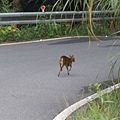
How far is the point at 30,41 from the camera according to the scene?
15211 millimetres

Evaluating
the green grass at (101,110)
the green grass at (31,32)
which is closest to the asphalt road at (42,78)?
the green grass at (101,110)

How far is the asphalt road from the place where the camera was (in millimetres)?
6316

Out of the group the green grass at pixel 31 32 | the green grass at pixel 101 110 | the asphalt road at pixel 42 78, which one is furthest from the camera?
the green grass at pixel 31 32

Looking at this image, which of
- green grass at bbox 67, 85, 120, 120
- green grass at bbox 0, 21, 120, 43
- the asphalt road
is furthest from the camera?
green grass at bbox 0, 21, 120, 43

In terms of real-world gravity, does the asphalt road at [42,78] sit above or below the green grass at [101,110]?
below

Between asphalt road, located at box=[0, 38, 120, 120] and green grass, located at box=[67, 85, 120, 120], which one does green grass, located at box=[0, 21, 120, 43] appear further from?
green grass, located at box=[67, 85, 120, 120]

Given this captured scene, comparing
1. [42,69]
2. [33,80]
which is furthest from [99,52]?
[33,80]

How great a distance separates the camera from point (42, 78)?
870 cm

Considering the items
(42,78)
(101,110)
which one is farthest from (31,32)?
(101,110)

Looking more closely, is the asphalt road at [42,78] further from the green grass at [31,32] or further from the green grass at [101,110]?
the green grass at [31,32]

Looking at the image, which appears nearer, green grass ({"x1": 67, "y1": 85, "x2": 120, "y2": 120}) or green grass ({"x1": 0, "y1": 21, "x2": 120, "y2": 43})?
green grass ({"x1": 67, "y1": 85, "x2": 120, "y2": 120})

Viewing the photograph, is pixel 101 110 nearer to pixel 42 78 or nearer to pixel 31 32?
pixel 42 78

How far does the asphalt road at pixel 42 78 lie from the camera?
20.7ft

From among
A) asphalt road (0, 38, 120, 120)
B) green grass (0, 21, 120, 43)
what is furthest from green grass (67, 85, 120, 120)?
green grass (0, 21, 120, 43)
